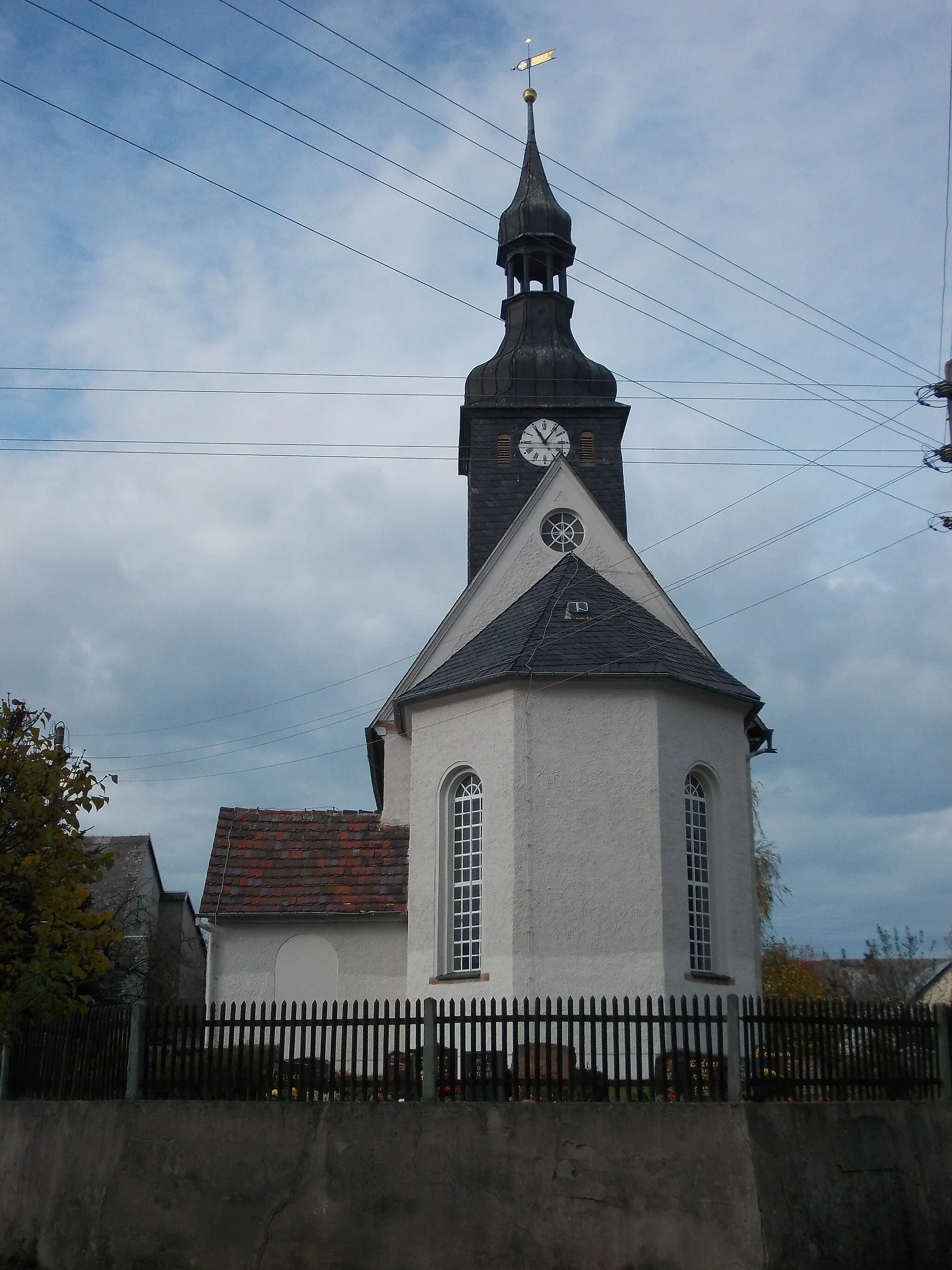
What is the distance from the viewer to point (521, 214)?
32781 millimetres

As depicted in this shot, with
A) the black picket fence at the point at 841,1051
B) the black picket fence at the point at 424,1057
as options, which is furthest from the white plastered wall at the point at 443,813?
the black picket fence at the point at 841,1051

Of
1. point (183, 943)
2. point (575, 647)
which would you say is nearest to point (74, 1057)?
point (575, 647)

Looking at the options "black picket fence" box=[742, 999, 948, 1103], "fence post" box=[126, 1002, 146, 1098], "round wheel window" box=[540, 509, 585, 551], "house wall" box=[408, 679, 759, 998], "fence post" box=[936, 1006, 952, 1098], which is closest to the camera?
"black picket fence" box=[742, 999, 948, 1103]

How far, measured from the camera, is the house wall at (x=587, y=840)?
19297 millimetres

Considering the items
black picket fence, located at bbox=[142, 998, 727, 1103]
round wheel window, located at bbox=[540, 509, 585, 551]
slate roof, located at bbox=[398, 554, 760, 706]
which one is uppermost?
round wheel window, located at bbox=[540, 509, 585, 551]

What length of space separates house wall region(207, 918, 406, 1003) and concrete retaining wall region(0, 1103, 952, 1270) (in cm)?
874

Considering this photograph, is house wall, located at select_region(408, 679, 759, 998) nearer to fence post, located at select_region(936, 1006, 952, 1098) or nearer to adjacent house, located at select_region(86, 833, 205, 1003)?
fence post, located at select_region(936, 1006, 952, 1098)

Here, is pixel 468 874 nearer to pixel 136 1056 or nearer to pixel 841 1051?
pixel 136 1056

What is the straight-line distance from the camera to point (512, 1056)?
14.3 metres

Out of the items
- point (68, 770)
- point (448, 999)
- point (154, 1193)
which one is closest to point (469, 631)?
point (448, 999)

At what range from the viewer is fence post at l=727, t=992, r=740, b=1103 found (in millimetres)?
13430

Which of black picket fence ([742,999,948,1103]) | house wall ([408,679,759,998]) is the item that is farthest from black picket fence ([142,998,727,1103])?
house wall ([408,679,759,998])

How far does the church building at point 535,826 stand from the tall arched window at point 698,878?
40mm

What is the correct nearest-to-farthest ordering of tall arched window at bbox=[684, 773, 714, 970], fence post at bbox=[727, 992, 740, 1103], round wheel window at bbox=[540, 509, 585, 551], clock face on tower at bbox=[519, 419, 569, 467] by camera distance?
fence post at bbox=[727, 992, 740, 1103], tall arched window at bbox=[684, 773, 714, 970], round wheel window at bbox=[540, 509, 585, 551], clock face on tower at bbox=[519, 419, 569, 467]
